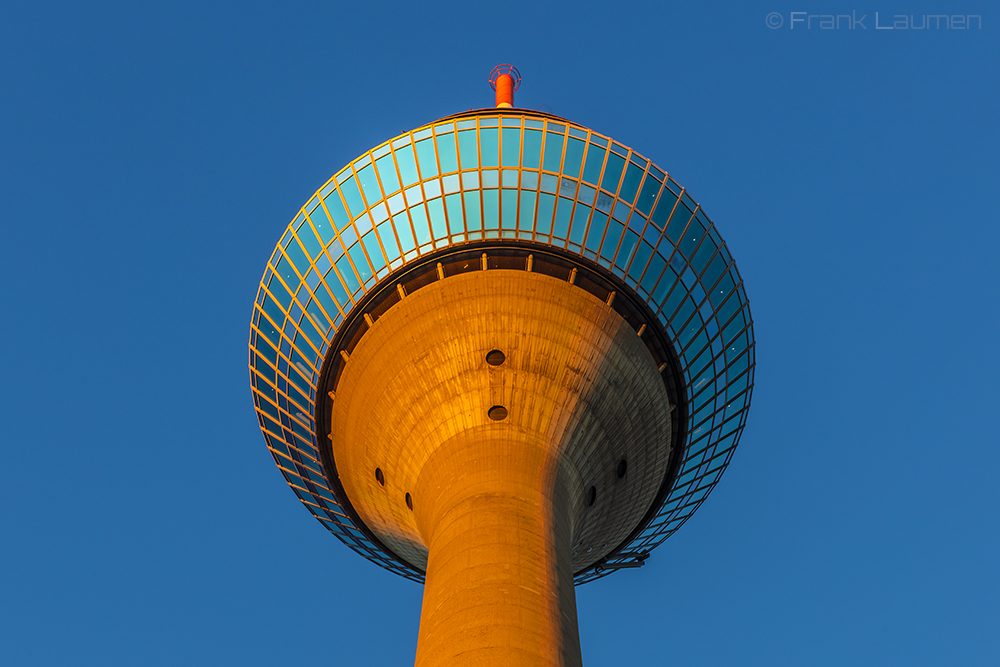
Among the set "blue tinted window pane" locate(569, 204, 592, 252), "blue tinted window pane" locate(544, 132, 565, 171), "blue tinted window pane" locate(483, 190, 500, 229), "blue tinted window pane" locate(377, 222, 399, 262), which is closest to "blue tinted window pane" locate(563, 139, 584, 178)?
"blue tinted window pane" locate(544, 132, 565, 171)

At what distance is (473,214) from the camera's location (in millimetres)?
27406

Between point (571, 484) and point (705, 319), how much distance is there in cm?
835

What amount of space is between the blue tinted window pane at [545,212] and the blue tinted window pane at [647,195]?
3034 millimetres

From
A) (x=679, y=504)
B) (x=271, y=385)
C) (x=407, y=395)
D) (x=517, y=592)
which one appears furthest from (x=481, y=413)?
(x=679, y=504)

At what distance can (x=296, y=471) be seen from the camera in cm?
3312


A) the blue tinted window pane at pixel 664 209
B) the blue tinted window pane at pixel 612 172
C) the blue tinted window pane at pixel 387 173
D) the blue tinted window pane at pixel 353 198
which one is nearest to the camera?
the blue tinted window pane at pixel 387 173

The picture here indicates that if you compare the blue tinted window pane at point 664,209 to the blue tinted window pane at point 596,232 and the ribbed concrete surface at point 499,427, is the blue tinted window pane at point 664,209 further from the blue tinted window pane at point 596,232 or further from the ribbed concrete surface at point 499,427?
the ribbed concrete surface at point 499,427

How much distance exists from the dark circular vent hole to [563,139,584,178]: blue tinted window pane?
7721mm

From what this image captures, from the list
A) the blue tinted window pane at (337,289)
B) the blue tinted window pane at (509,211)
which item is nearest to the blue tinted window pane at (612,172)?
the blue tinted window pane at (509,211)

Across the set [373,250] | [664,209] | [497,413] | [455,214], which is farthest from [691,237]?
[373,250]

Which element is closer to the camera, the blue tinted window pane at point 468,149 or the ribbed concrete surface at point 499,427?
the ribbed concrete surface at point 499,427

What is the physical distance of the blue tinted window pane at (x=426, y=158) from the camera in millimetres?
28000

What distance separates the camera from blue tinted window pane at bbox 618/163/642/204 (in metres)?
28.6

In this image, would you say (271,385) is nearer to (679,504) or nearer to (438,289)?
(438,289)
